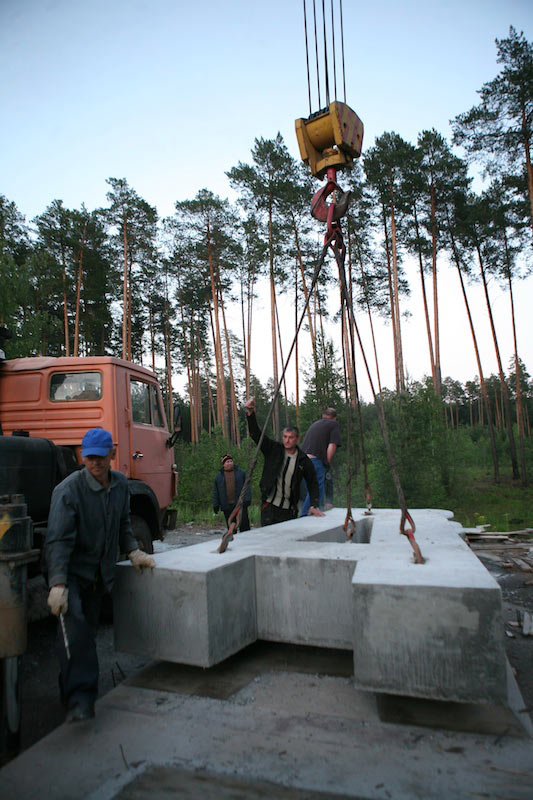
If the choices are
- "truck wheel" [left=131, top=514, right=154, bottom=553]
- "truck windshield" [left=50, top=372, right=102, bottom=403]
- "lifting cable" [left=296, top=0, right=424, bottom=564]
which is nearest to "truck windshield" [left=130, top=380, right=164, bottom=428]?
"truck windshield" [left=50, top=372, right=102, bottom=403]

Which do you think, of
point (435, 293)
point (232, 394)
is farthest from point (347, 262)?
point (232, 394)

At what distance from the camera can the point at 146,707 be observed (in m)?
2.79

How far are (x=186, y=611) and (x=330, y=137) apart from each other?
3757 millimetres

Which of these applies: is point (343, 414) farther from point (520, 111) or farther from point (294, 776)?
point (294, 776)

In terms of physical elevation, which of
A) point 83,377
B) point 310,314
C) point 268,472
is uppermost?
Answer: point 310,314

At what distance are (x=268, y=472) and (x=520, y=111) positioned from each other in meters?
16.4

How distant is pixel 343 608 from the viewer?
3.18 m

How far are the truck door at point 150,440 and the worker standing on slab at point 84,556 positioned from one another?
2.08 m

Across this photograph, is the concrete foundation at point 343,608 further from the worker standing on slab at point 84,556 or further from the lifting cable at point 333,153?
the lifting cable at point 333,153

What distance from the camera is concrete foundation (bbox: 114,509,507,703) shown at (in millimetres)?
2396

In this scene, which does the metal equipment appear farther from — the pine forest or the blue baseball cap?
the pine forest

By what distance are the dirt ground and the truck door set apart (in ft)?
4.86

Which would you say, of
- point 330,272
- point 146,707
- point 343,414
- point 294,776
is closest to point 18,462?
point 146,707

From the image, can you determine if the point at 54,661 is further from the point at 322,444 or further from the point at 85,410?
the point at 322,444
